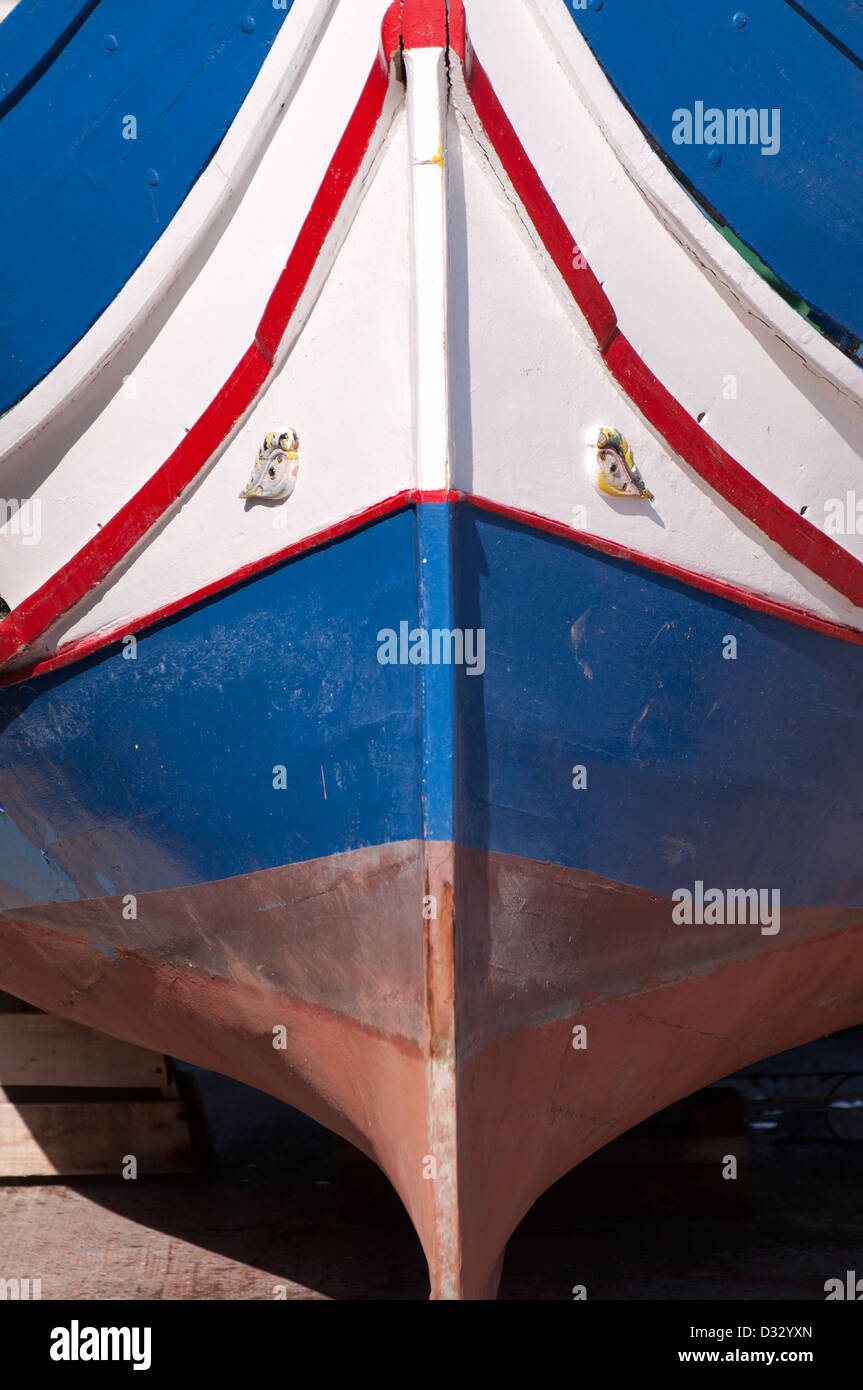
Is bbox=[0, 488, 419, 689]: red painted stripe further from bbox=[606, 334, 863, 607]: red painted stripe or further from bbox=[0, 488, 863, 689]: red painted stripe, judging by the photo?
bbox=[606, 334, 863, 607]: red painted stripe

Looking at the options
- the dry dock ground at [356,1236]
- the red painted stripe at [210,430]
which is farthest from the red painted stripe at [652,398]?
the dry dock ground at [356,1236]

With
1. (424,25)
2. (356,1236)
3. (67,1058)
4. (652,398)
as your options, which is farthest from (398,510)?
(67,1058)

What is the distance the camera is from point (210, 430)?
2705mm

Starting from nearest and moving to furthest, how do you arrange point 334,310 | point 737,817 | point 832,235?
1. point 334,310
2. point 832,235
3. point 737,817

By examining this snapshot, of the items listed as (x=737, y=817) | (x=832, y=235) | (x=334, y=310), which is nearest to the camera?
(x=334, y=310)

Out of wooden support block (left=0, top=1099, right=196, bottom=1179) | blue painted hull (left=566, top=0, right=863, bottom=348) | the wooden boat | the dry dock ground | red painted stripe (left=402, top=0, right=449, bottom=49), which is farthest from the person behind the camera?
wooden support block (left=0, top=1099, right=196, bottom=1179)

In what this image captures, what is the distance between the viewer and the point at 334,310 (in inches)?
103

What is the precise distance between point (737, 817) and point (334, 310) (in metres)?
1.38

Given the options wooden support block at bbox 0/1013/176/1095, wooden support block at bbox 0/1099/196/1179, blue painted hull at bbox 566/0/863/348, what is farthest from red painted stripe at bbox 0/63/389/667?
wooden support block at bbox 0/1099/196/1179

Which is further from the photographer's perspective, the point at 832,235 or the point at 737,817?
the point at 737,817

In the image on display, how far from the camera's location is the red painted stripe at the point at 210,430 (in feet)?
8.37

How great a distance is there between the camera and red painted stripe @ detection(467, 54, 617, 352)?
2.52 m
